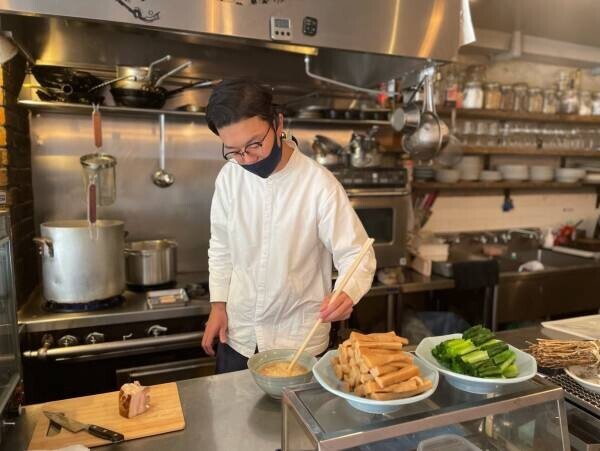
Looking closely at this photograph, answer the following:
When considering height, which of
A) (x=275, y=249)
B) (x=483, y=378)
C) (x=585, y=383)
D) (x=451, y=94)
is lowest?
(x=585, y=383)

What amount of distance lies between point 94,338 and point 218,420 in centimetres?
120

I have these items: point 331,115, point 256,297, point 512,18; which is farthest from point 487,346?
point 512,18

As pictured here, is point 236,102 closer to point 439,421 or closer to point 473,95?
point 439,421

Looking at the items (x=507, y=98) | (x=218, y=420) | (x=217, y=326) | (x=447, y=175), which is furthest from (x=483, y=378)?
(x=507, y=98)

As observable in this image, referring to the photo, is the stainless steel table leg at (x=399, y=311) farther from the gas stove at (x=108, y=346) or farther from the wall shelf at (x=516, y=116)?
the wall shelf at (x=516, y=116)

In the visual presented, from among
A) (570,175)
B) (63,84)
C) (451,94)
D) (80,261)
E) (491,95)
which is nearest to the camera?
(80,261)

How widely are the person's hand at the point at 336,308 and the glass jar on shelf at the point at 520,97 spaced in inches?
128

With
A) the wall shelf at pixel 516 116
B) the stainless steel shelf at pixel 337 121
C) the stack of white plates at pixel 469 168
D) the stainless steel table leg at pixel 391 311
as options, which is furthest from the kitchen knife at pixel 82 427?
the stack of white plates at pixel 469 168

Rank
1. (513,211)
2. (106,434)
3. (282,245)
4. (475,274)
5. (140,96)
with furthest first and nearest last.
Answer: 1. (513,211)
2. (475,274)
3. (140,96)
4. (282,245)
5. (106,434)

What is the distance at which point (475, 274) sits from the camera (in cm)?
300

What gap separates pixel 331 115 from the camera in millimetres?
2910

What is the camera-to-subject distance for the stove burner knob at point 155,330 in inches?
87.2

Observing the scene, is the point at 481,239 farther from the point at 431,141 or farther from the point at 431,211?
the point at 431,141

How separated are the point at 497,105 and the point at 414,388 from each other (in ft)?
11.4
